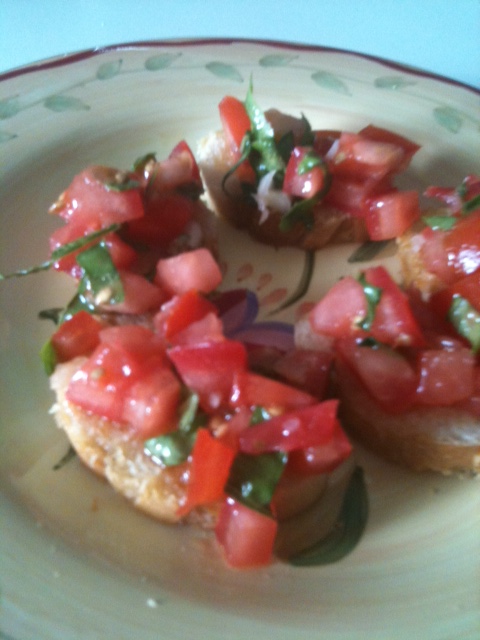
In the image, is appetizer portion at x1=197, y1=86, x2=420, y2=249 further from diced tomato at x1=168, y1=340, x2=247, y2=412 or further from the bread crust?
diced tomato at x1=168, y1=340, x2=247, y2=412

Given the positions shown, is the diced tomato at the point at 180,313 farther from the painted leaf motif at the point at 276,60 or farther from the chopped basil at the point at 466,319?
the painted leaf motif at the point at 276,60

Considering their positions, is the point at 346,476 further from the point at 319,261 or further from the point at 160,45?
the point at 160,45

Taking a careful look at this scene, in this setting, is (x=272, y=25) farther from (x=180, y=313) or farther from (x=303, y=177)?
(x=180, y=313)

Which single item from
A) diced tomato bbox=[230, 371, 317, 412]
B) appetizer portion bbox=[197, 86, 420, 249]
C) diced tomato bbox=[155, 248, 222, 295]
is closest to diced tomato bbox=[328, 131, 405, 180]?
appetizer portion bbox=[197, 86, 420, 249]

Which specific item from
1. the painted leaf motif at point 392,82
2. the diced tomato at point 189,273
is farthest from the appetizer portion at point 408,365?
the painted leaf motif at point 392,82

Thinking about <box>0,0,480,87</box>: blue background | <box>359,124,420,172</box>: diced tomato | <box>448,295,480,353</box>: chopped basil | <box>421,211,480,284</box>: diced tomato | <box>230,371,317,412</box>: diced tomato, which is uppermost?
<box>0,0,480,87</box>: blue background

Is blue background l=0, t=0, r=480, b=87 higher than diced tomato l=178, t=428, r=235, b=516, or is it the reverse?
blue background l=0, t=0, r=480, b=87

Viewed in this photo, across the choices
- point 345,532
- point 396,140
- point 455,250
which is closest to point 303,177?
point 396,140
